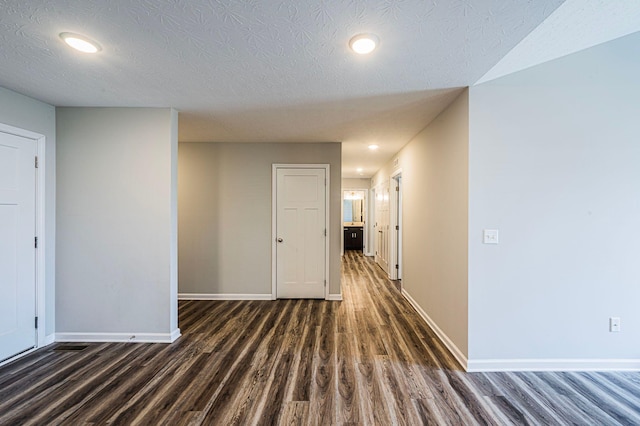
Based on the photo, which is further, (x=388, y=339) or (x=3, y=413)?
(x=388, y=339)

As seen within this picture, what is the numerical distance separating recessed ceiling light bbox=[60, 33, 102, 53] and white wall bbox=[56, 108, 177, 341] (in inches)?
39.0

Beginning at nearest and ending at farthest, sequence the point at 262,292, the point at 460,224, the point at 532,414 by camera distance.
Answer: the point at 532,414, the point at 460,224, the point at 262,292

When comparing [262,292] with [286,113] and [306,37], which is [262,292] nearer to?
[286,113]

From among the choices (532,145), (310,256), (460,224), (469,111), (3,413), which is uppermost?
(469,111)

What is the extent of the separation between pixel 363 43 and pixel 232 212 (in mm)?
3053

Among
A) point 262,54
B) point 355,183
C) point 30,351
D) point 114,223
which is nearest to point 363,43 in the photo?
point 262,54

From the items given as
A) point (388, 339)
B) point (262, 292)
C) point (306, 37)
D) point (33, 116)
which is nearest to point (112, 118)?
point (33, 116)

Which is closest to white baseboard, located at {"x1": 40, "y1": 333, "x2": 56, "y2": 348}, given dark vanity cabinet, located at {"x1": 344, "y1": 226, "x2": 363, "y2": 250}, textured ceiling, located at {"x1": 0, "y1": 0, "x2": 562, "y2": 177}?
textured ceiling, located at {"x1": 0, "y1": 0, "x2": 562, "y2": 177}

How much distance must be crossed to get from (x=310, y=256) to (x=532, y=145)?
2908 millimetres

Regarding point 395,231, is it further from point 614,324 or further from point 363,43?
point 363,43

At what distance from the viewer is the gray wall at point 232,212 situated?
4.06 m

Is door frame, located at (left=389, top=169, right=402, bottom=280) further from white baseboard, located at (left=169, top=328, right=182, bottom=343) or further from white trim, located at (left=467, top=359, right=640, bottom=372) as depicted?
white baseboard, located at (left=169, top=328, right=182, bottom=343)

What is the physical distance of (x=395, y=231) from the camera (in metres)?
5.24

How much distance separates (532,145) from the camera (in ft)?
7.21
